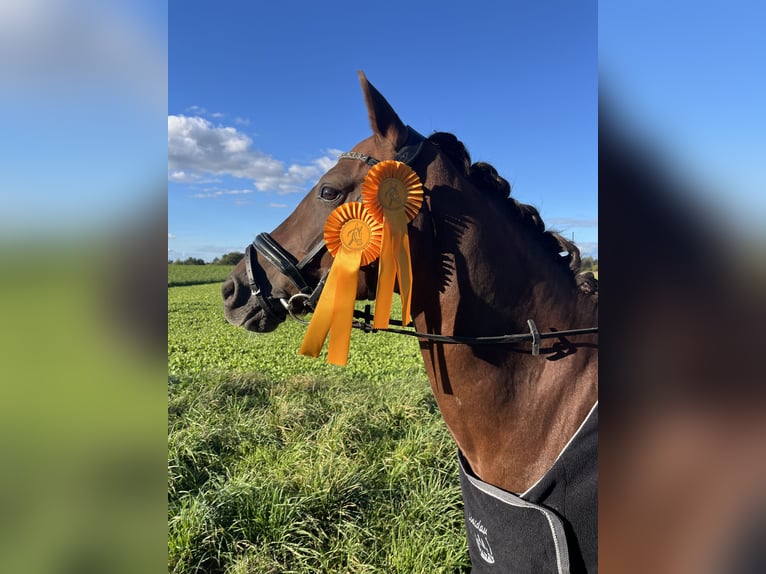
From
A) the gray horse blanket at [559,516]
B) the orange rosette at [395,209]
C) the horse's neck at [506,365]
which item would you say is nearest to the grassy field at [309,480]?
the gray horse blanket at [559,516]

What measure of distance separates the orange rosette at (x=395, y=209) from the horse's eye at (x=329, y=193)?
0.24m

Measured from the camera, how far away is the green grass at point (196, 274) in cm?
4383

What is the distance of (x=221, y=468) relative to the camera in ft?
14.8

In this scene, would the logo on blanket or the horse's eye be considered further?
the horse's eye

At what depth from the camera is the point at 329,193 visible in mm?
2197

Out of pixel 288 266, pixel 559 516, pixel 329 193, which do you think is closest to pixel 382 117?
pixel 329 193

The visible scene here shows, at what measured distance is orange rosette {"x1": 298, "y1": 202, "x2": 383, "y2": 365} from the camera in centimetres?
204

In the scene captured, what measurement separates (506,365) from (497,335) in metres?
0.13

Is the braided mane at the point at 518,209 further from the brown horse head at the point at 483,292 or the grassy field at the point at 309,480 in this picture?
the grassy field at the point at 309,480

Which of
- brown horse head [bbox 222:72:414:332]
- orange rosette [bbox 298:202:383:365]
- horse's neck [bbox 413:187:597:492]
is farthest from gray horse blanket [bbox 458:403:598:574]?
brown horse head [bbox 222:72:414:332]

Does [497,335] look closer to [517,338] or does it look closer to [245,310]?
[517,338]

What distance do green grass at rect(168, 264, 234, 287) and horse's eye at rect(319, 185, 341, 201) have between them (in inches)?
1618

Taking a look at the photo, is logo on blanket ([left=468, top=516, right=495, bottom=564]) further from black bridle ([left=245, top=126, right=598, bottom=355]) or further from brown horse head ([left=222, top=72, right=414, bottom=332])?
brown horse head ([left=222, top=72, right=414, bottom=332])
